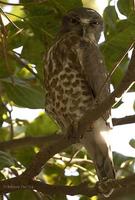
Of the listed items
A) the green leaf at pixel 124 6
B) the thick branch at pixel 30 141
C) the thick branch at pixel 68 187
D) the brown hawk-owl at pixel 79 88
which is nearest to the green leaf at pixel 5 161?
the thick branch at pixel 68 187

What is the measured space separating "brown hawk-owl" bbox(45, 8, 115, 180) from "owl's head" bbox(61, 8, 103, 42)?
157 mm

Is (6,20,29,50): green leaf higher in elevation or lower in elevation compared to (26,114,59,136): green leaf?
higher

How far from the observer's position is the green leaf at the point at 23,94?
3541 millimetres

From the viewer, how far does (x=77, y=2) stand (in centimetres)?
352

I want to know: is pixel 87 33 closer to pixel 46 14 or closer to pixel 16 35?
pixel 46 14

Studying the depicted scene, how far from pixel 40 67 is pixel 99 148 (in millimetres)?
605

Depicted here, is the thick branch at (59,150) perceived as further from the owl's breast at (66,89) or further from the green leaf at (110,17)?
the green leaf at (110,17)

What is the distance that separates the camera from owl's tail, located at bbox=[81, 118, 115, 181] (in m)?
3.49

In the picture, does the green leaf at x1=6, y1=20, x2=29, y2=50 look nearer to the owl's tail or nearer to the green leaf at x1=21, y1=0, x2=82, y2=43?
the green leaf at x1=21, y1=0, x2=82, y2=43

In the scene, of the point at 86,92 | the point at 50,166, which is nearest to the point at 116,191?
the point at 86,92

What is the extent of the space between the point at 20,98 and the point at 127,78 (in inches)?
49.5

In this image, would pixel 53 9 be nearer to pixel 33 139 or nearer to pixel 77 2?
pixel 77 2

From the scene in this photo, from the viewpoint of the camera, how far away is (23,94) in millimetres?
3547

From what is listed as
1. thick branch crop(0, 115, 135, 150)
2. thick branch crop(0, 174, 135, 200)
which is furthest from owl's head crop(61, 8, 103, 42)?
thick branch crop(0, 174, 135, 200)
